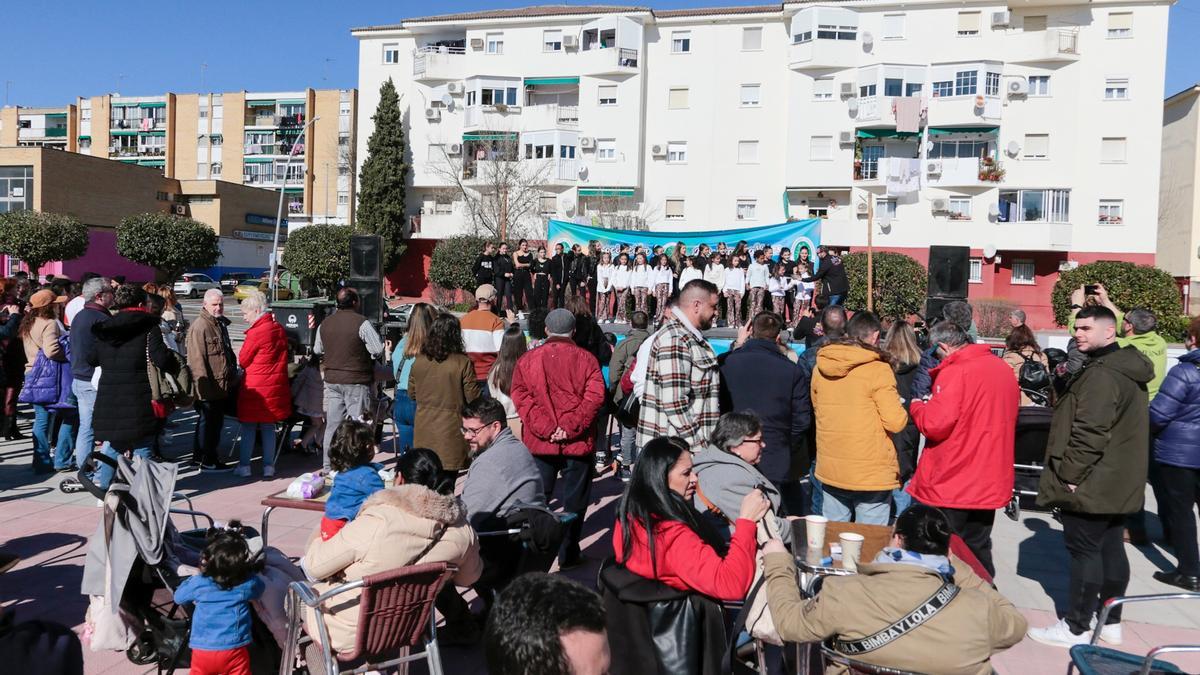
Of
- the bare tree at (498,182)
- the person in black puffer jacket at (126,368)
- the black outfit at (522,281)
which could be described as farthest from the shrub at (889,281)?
the person in black puffer jacket at (126,368)

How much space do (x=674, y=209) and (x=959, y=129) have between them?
43.6ft

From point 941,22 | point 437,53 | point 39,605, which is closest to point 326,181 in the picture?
point 437,53

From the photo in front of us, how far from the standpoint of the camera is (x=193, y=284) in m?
48.1

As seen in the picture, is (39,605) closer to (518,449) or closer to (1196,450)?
(518,449)

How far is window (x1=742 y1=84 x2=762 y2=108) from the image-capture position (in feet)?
130

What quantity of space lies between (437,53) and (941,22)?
81.4 feet

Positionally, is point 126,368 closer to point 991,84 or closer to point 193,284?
point 991,84

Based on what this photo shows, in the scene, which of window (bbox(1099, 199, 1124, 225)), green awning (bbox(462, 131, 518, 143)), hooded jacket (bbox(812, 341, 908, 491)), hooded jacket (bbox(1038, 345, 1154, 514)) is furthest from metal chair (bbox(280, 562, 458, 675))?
window (bbox(1099, 199, 1124, 225))

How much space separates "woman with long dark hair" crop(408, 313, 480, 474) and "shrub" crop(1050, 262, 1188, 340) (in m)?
27.2

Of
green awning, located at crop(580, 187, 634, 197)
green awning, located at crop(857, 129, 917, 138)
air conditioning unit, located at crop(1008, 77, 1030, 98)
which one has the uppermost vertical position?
air conditioning unit, located at crop(1008, 77, 1030, 98)

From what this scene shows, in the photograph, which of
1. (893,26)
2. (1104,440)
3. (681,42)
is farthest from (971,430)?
(681,42)

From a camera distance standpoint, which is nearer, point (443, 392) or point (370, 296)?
point (443, 392)

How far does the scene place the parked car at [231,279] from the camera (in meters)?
50.9

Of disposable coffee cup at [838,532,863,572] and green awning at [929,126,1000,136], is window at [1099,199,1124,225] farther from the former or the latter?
disposable coffee cup at [838,532,863,572]
